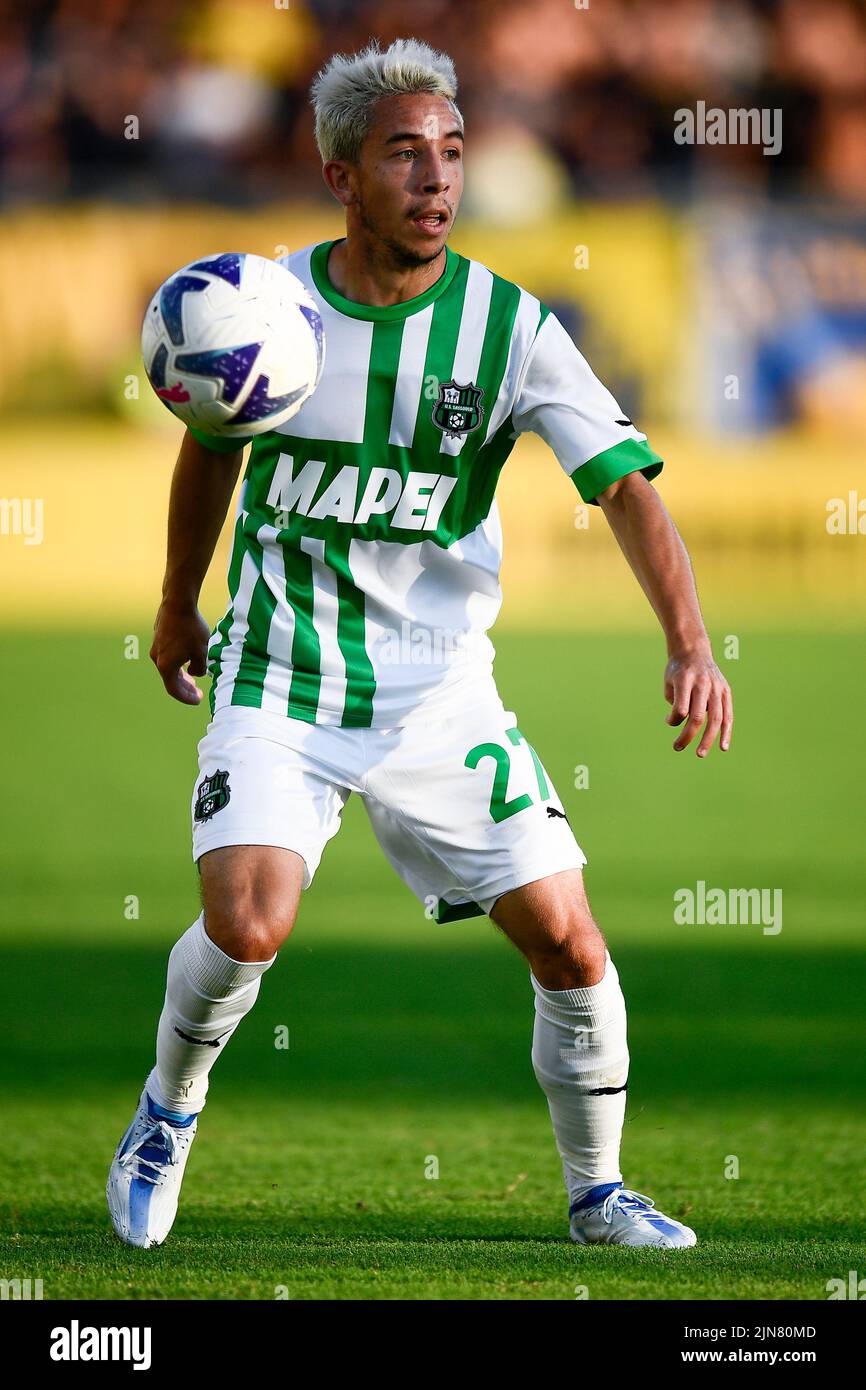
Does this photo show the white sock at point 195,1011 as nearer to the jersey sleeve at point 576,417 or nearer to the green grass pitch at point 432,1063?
the green grass pitch at point 432,1063

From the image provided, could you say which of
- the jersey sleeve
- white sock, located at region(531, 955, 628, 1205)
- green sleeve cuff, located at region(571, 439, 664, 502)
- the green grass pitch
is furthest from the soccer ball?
the green grass pitch

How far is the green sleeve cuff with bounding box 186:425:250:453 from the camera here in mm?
3711

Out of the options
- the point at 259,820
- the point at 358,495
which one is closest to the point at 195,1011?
the point at 259,820

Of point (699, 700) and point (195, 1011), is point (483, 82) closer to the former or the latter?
point (699, 700)

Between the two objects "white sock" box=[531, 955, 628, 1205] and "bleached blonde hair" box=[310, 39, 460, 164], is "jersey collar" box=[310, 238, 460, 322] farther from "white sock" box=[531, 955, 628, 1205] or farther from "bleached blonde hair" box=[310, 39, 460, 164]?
"white sock" box=[531, 955, 628, 1205]

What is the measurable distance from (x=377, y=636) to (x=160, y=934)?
3.31m

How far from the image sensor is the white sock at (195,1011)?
3605 millimetres

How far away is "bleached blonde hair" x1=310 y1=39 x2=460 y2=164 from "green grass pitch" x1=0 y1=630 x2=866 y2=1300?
7.30ft

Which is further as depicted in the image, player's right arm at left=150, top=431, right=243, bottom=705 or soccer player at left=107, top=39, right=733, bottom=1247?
player's right arm at left=150, top=431, right=243, bottom=705

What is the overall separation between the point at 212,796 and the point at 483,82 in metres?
19.2

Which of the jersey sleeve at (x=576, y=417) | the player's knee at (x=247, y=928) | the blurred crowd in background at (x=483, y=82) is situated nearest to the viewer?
the player's knee at (x=247, y=928)

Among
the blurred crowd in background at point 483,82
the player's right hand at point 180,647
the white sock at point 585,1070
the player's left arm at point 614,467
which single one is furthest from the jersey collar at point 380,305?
the blurred crowd in background at point 483,82

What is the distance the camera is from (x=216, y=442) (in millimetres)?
3725

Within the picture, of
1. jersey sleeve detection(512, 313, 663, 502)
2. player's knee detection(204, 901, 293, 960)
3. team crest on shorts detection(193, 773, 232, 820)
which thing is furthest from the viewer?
jersey sleeve detection(512, 313, 663, 502)
